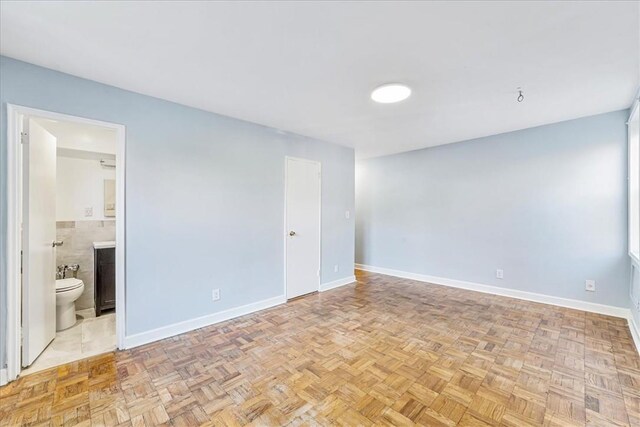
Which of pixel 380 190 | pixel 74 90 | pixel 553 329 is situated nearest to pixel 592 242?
pixel 553 329

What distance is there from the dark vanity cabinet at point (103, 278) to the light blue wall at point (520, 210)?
434 centimetres

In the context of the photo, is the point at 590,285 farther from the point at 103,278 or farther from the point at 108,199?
the point at 108,199

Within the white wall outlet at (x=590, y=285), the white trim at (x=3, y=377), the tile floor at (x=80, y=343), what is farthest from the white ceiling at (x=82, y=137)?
the white wall outlet at (x=590, y=285)

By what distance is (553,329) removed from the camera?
9.45 feet

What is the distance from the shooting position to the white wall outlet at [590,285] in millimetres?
3328

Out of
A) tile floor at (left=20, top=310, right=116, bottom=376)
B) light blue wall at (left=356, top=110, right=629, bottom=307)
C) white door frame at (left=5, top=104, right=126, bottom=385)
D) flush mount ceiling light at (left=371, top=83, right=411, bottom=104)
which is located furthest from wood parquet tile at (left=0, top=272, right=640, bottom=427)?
flush mount ceiling light at (left=371, top=83, right=411, bottom=104)

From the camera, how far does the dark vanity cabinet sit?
325 cm

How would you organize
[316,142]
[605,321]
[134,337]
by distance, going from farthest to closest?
[316,142] < [605,321] < [134,337]

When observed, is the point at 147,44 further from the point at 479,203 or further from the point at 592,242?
the point at 592,242

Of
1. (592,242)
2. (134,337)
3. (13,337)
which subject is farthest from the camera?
(592,242)

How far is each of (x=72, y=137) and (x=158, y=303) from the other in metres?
2.40

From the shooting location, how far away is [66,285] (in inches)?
116

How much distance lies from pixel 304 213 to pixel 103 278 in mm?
2605

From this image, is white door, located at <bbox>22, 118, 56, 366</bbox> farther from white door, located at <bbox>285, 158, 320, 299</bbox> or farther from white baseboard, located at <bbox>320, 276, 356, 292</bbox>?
white baseboard, located at <bbox>320, 276, 356, 292</bbox>
